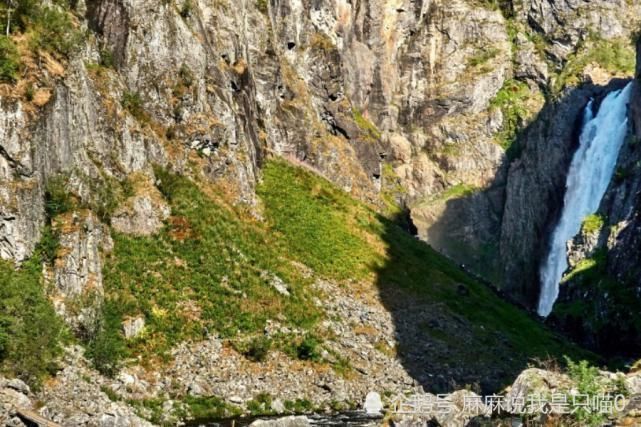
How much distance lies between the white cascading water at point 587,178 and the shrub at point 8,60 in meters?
71.3

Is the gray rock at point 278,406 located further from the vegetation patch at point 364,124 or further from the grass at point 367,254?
the vegetation patch at point 364,124

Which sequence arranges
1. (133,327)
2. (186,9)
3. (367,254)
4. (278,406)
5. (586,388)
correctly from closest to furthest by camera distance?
(586,388)
(278,406)
(133,327)
(186,9)
(367,254)

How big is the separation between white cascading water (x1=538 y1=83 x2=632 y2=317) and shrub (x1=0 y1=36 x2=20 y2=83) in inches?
2807

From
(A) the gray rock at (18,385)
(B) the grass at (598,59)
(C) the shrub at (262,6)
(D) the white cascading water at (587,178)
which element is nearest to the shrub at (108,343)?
(A) the gray rock at (18,385)

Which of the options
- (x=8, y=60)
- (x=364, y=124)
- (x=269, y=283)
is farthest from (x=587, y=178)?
(x=8, y=60)

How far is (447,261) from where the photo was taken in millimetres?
71625

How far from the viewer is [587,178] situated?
316ft

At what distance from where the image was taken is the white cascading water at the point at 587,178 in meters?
92.2

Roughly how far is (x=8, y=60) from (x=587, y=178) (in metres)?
78.4

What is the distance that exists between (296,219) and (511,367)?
20112 millimetres

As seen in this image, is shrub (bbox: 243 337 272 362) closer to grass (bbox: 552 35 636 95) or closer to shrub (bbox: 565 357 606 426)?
shrub (bbox: 565 357 606 426)

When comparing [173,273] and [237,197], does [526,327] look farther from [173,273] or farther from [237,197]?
[173,273]

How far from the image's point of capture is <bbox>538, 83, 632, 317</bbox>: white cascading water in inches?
3632

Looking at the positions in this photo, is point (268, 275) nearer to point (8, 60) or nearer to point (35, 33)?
point (35, 33)
